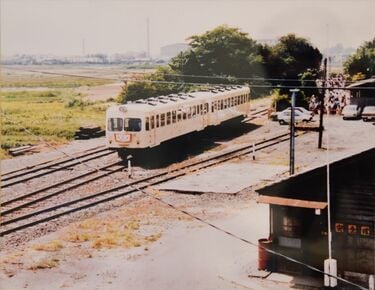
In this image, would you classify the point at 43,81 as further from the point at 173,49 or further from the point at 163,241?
the point at 163,241

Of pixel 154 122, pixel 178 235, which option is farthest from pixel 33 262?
pixel 154 122

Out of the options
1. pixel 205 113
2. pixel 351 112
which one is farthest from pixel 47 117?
pixel 351 112

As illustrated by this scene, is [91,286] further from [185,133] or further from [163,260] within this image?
[185,133]

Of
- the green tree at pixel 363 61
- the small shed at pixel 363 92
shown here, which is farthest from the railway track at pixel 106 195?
the green tree at pixel 363 61

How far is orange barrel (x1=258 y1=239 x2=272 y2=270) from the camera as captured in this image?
892 centimetres

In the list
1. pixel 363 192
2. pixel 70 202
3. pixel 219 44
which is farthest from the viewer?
pixel 70 202

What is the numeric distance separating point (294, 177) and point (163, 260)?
6.84ft

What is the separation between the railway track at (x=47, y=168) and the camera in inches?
401

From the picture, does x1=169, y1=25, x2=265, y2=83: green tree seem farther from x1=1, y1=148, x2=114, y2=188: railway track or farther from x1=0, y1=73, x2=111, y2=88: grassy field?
x1=1, y1=148, x2=114, y2=188: railway track

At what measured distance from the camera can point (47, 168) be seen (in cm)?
1025

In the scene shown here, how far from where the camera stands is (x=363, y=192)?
8523mm

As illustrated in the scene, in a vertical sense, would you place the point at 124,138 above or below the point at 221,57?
below

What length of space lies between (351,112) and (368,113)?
23 centimetres

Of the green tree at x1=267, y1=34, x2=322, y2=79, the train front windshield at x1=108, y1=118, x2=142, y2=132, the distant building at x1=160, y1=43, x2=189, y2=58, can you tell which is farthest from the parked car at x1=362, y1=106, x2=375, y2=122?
the train front windshield at x1=108, y1=118, x2=142, y2=132
